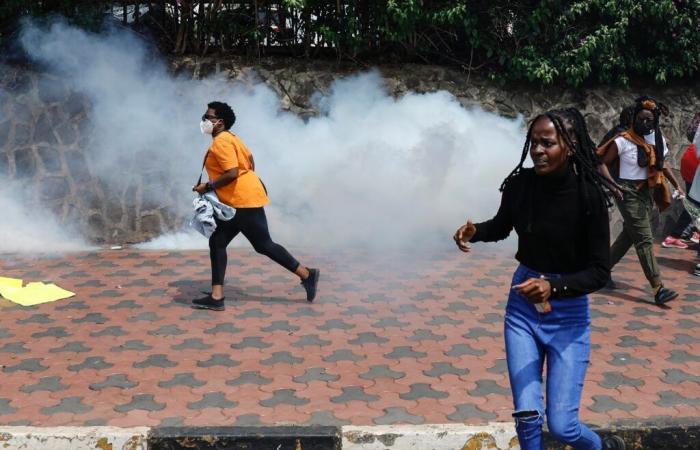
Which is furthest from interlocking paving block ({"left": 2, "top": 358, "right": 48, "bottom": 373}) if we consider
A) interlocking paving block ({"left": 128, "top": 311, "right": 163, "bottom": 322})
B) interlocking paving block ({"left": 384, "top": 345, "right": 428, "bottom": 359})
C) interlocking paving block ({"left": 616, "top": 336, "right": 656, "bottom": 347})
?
interlocking paving block ({"left": 616, "top": 336, "right": 656, "bottom": 347})

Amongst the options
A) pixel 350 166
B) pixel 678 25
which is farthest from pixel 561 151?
pixel 678 25

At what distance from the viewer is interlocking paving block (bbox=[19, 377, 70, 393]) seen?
5.11 meters

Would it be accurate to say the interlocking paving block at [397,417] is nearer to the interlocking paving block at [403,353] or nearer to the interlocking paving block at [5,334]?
the interlocking paving block at [403,353]

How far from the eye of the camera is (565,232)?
138 inches

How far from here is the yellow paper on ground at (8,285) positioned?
23.9 feet

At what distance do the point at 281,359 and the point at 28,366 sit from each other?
1.58 m

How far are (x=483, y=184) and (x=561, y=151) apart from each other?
660 cm

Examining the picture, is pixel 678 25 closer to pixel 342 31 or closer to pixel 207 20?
Result: pixel 342 31

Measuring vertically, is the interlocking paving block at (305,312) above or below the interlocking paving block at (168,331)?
above

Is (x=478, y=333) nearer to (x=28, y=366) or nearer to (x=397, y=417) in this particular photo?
(x=397, y=417)

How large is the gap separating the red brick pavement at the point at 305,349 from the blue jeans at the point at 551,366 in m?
1.13

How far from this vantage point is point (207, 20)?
10539 millimetres

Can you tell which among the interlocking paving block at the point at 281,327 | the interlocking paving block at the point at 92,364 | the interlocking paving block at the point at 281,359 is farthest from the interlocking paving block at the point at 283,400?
the interlocking paving block at the point at 281,327

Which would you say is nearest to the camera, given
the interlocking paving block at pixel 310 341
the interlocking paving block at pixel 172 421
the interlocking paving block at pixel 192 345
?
the interlocking paving block at pixel 172 421
